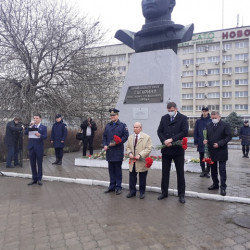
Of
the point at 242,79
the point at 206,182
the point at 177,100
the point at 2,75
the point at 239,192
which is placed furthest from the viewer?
the point at 242,79

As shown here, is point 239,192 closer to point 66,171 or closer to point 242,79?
point 66,171

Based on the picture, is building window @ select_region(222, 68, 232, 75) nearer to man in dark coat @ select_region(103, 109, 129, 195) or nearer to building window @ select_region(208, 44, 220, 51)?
building window @ select_region(208, 44, 220, 51)

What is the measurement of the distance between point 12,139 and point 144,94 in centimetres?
494

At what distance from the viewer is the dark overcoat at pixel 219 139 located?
5.67 meters

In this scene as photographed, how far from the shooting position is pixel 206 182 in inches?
267

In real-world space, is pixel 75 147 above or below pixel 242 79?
below

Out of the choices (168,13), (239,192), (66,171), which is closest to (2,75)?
(66,171)

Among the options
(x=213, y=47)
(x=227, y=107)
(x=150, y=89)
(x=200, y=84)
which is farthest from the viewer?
(x=200, y=84)

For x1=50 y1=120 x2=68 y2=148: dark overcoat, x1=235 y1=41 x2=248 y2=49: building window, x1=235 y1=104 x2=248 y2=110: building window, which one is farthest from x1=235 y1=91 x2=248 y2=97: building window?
x1=50 y1=120 x2=68 y2=148: dark overcoat

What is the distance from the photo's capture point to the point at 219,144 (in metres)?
5.61

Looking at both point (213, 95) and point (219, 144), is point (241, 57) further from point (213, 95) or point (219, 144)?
point (219, 144)

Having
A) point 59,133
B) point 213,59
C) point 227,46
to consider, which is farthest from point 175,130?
point 213,59

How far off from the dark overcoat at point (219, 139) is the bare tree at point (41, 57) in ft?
30.2

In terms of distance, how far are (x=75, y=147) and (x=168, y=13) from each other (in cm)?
897
